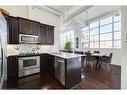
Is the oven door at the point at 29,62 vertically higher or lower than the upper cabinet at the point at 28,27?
lower

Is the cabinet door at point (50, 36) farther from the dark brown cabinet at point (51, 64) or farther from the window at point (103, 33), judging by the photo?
the window at point (103, 33)

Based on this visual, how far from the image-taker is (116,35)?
21.2 feet

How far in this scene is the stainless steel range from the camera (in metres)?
3.79

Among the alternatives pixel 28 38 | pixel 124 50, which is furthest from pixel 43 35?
pixel 124 50

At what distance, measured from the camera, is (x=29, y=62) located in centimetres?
405

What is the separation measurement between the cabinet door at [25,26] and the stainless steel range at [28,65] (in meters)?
1.05

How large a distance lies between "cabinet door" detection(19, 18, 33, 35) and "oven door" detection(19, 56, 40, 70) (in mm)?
1079

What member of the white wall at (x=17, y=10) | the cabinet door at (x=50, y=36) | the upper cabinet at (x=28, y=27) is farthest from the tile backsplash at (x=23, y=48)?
the white wall at (x=17, y=10)

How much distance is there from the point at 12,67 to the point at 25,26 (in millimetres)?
1679

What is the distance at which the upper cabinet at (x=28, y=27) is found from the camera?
155 inches

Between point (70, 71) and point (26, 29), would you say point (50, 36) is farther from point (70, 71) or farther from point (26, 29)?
point (70, 71)

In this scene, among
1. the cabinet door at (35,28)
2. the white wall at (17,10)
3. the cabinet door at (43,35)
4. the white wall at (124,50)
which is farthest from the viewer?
the cabinet door at (43,35)

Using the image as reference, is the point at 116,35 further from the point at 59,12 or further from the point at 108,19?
Answer: the point at 59,12
